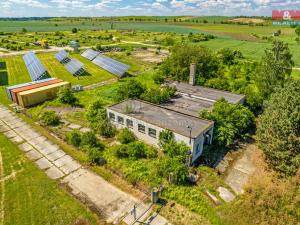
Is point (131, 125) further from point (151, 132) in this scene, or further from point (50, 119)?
point (50, 119)

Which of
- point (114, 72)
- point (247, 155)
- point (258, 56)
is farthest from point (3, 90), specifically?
point (258, 56)

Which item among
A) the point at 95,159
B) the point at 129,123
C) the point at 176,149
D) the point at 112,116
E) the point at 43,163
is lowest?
the point at 43,163

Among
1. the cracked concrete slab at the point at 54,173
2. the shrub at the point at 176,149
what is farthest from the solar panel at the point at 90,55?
the shrub at the point at 176,149

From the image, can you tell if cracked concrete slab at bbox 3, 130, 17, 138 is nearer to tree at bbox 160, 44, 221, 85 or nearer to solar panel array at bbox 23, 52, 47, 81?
solar panel array at bbox 23, 52, 47, 81

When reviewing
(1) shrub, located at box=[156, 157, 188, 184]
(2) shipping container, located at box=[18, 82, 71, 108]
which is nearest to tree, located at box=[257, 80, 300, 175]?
(1) shrub, located at box=[156, 157, 188, 184]

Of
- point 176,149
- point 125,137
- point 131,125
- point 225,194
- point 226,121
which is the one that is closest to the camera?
point 225,194

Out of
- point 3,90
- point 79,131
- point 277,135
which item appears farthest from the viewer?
point 3,90

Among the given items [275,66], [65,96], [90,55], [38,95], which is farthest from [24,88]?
[275,66]

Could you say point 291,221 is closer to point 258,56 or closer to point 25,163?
point 25,163

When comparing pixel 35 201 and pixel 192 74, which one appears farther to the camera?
pixel 192 74
